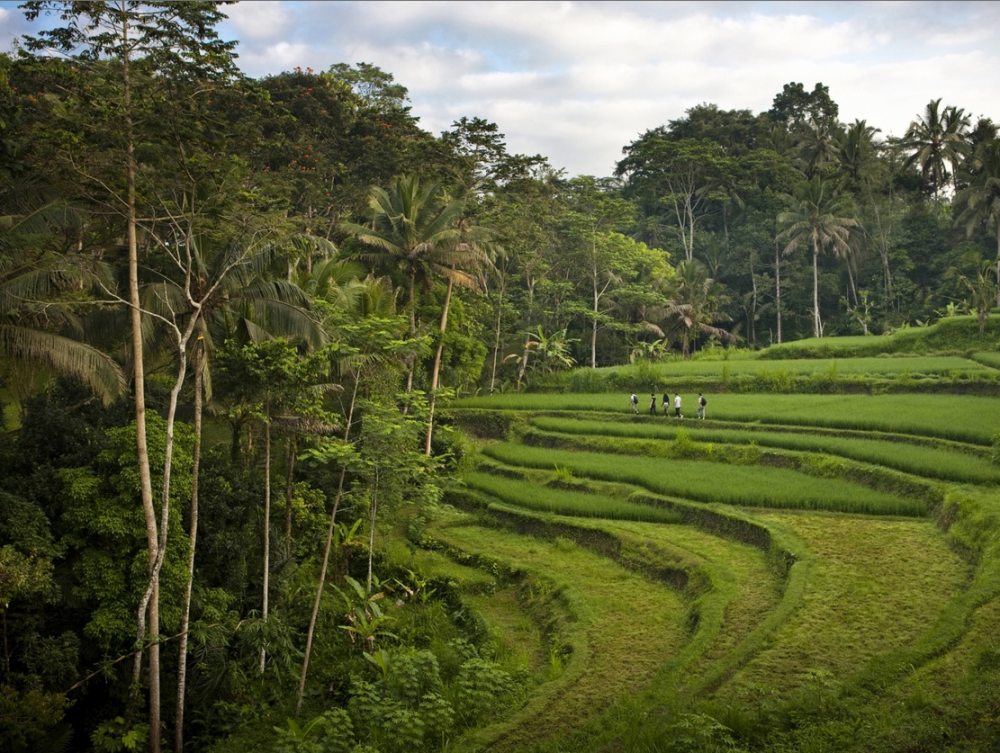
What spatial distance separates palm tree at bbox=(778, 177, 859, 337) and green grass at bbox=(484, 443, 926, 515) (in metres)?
23.2

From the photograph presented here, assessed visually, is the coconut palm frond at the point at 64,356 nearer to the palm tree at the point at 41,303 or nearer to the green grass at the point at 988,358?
the palm tree at the point at 41,303

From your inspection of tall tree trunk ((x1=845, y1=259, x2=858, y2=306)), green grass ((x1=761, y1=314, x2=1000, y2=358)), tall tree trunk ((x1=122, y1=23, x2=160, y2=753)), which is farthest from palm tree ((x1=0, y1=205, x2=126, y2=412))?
tall tree trunk ((x1=845, y1=259, x2=858, y2=306))

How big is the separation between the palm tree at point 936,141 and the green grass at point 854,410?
2406 centimetres

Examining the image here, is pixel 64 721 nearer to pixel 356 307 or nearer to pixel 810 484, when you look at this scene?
pixel 356 307

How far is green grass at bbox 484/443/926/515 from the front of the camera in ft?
52.2

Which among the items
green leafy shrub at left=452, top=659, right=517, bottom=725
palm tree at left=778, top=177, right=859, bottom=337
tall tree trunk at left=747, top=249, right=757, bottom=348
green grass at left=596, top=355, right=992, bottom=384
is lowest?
green leafy shrub at left=452, top=659, right=517, bottom=725

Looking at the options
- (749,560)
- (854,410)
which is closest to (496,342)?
(854,410)

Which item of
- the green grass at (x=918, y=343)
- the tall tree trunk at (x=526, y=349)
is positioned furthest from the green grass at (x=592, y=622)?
the green grass at (x=918, y=343)

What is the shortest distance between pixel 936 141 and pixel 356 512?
3872 cm

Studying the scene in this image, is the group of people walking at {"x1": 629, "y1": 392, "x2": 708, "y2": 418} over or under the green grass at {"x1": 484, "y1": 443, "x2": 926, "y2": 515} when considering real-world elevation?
over

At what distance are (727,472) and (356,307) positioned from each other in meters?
9.04

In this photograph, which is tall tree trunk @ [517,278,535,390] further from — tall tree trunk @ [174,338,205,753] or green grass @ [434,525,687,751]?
tall tree trunk @ [174,338,205,753]

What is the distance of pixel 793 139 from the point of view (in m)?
50.8

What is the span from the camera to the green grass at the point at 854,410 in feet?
63.8
